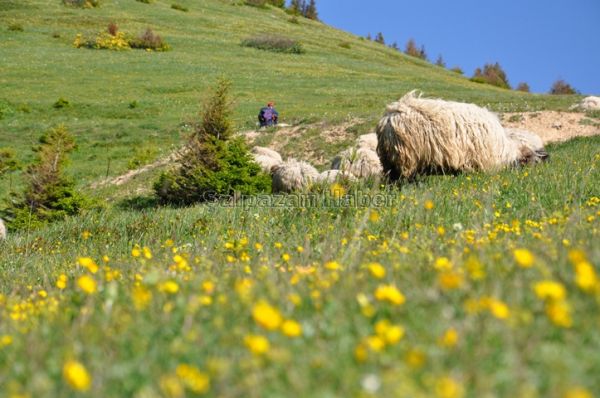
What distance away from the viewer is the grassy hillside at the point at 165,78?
28.7m

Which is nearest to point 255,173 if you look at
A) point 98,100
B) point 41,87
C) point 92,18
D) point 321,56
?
point 98,100

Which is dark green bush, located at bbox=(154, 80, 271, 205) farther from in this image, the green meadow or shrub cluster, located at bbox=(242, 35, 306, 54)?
shrub cluster, located at bbox=(242, 35, 306, 54)

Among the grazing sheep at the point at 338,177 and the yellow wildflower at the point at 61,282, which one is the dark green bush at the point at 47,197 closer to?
the grazing sheep at the point at 338,177

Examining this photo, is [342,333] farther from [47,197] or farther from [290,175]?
[47,197]

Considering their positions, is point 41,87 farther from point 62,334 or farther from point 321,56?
point 62,334

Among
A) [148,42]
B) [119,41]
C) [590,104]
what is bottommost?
[590,104]

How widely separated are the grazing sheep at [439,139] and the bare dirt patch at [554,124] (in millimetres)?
7351

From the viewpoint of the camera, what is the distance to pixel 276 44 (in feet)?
188

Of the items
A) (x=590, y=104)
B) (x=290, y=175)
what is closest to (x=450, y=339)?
(x=290, y=175)

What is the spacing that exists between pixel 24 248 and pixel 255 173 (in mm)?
8081

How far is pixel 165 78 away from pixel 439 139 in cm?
3457

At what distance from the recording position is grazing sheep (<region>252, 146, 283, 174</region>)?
18719mm

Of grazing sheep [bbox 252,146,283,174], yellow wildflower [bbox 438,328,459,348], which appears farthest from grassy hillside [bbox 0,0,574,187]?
yellow wildflower [bbox 438,328,459,348]

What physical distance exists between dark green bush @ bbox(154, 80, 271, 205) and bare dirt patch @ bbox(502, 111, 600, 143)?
788cm
